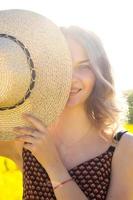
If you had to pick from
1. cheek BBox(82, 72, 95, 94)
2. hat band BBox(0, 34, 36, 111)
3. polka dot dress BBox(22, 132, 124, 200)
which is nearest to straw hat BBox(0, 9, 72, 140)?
hat band BBox(0, 34, 36, 111)

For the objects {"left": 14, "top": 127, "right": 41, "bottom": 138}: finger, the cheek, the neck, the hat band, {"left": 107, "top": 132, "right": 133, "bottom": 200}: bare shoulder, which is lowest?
{"left": 107, "top": 132, "right": 133, "bottom": 200}: bare shoulder

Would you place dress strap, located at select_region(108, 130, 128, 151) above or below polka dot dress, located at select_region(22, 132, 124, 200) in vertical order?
above

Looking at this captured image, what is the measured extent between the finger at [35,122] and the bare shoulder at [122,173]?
2.03 feet

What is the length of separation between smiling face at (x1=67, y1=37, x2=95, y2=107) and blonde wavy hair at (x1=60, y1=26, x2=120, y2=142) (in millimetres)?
28

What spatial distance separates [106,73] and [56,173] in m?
0.72

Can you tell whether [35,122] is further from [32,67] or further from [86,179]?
[86,179]

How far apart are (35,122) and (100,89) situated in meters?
0.62

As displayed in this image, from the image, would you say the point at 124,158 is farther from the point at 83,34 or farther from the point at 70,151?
the point at 83,34

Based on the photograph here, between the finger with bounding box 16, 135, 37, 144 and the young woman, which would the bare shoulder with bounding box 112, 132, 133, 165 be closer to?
the young woman

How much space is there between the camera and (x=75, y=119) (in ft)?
12.9

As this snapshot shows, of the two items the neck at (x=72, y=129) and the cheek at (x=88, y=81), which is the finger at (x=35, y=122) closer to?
the cheek at (x=88, y=81)

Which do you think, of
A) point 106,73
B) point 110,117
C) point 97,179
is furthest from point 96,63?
point 97,179

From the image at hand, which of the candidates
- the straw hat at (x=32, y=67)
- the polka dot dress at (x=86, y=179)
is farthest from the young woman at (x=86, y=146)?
the straw hat at (x=32, y=67)

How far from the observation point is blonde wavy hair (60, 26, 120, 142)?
374 cm
